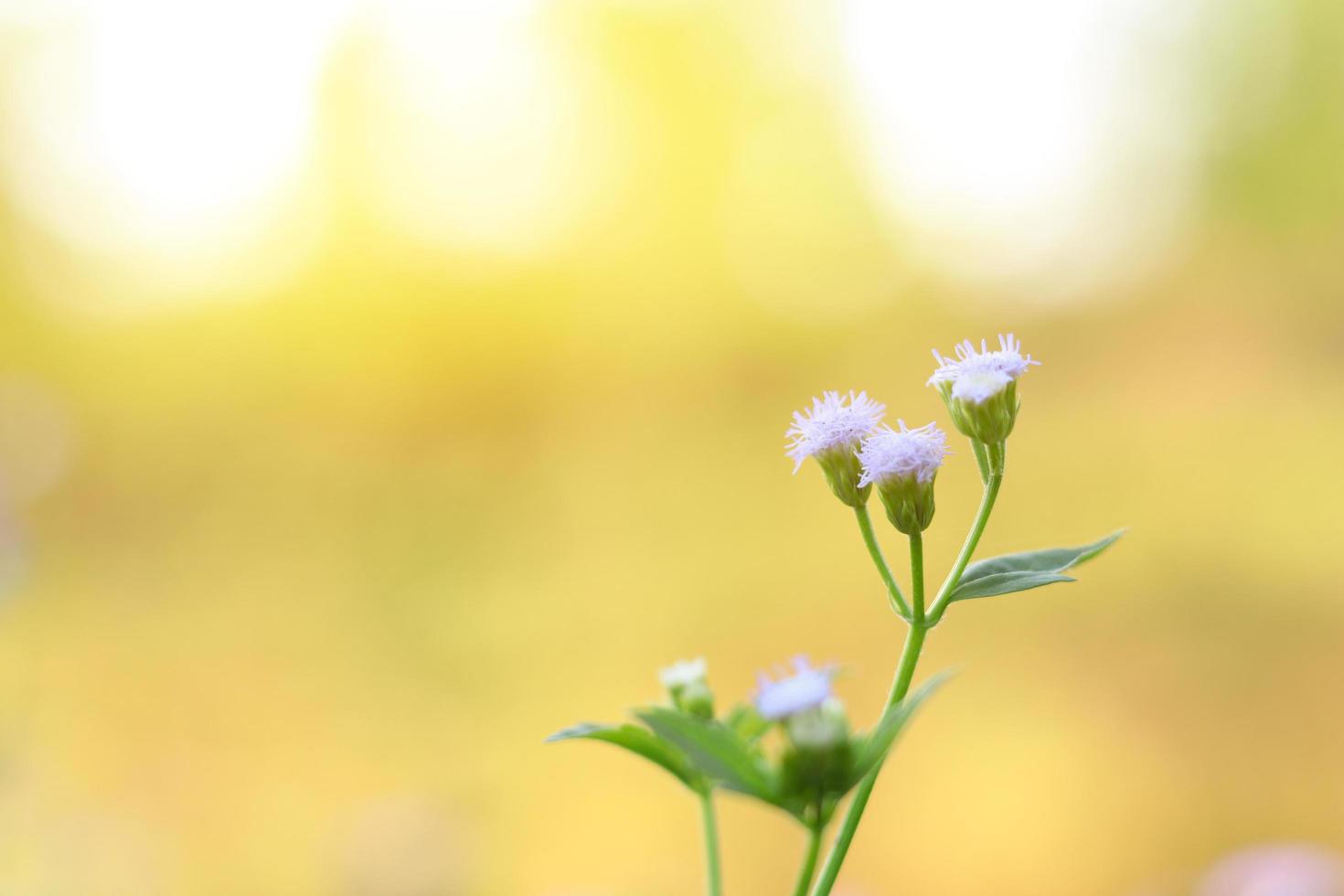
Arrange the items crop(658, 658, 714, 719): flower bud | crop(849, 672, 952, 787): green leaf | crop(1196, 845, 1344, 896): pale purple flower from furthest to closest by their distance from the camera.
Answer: crop(1196, 845, 1344, 896): pale purple flower, crop(658, 658, 714, 719): flower bud, crop(849, 672, 952, 787): green leaf

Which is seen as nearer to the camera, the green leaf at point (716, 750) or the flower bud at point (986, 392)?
the green leaf at point (716, 750)

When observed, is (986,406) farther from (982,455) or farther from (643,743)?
(643,743)

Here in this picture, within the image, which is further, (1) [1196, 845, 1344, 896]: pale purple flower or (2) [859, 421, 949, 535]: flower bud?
(1) [1196, 845, 1344, 896]: pale purple flower

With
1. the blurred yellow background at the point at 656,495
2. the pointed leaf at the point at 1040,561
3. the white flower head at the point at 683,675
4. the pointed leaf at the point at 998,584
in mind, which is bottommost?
the pointed leaf at the point at 998,584

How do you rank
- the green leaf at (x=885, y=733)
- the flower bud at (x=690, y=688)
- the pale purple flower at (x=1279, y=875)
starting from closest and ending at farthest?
1. the green leaf at (x=885, y=733)
2. the flower bud at (x=690, y=688)
3. the pale purple flower at (x=1279, y=875)

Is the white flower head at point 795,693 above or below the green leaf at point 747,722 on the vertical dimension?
below

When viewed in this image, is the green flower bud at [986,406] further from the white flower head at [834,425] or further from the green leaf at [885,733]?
the green leaf at [885,733]

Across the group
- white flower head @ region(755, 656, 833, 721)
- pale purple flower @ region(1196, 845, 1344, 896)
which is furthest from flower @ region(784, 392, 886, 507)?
pale purple flower @ region(1196, 845, 1344, 896)

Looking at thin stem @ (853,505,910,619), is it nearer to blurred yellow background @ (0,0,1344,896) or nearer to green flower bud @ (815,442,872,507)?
green flower bud @ (815,442,872,507)

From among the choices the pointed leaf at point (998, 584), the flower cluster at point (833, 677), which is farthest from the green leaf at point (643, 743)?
the pointed leaf at point (998, 584)
